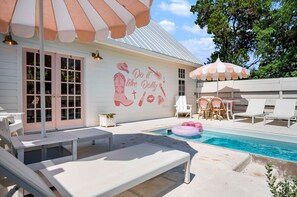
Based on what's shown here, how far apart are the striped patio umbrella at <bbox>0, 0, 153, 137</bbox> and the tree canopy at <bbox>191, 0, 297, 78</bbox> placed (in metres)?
12.2

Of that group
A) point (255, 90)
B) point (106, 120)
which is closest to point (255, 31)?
point (255, 90)

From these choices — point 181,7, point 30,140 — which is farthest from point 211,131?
point 181,7

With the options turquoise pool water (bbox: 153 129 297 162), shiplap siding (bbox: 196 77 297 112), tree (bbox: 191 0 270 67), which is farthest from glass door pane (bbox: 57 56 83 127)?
tree (bbox: 191 0 270 67)

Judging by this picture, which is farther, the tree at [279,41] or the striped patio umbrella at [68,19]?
the tree at [279,41]

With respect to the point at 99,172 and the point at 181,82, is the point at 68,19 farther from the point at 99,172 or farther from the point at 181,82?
the point at 181,82

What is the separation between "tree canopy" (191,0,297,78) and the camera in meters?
11.4

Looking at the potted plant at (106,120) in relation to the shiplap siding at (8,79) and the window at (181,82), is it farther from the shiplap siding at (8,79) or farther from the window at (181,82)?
the window at (181,82)

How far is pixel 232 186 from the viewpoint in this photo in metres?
2.20

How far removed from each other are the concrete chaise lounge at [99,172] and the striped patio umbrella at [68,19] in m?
1.22

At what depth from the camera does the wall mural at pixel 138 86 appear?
22.9 feet

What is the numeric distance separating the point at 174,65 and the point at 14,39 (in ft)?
22.3

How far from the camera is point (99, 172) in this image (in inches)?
66.6

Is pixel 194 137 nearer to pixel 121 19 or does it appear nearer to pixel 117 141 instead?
pixel 117 141

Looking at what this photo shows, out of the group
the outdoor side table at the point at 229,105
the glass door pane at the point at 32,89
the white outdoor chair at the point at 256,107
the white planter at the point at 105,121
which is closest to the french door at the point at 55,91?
the glass door pane at the point at 32,89
